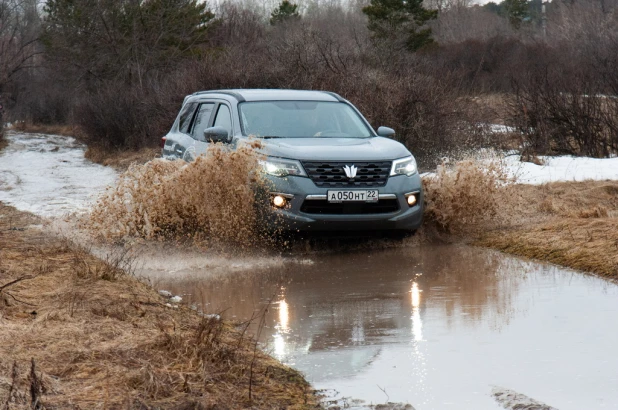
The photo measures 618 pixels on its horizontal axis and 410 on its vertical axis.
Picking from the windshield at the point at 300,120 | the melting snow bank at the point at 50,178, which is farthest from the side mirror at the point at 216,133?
the melting snow bank at the point at 50,178

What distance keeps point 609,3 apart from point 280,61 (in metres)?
59.7

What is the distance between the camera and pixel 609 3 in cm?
7575

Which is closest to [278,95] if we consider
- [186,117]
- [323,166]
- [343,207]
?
[186,117]

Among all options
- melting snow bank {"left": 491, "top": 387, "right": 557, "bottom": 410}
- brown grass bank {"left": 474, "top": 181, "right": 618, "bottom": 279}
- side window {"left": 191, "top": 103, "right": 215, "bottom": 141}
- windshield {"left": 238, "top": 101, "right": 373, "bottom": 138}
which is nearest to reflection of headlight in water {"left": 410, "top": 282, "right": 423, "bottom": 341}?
melting snow bank {"left": 491, "top": 387, "right": 557, "bottom": 410}

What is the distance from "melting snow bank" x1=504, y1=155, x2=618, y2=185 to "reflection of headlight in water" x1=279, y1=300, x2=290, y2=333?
7.26 metres

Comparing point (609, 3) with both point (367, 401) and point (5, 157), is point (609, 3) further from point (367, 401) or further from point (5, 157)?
point (367, 401)

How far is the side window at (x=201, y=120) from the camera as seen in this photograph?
11573 mm

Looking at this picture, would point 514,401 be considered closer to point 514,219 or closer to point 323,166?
point 323,166

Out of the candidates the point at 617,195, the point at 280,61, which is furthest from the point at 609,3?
the point at 617,195

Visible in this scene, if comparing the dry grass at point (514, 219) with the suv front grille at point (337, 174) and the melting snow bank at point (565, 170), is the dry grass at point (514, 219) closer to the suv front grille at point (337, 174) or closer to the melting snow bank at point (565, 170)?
the suv front grille at point (337, 174)

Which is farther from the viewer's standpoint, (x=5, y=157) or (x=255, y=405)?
(x=5, y=157)

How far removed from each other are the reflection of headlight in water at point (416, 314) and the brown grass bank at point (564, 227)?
172cm

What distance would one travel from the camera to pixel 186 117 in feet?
40.7

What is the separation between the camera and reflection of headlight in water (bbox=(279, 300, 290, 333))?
654 cm
